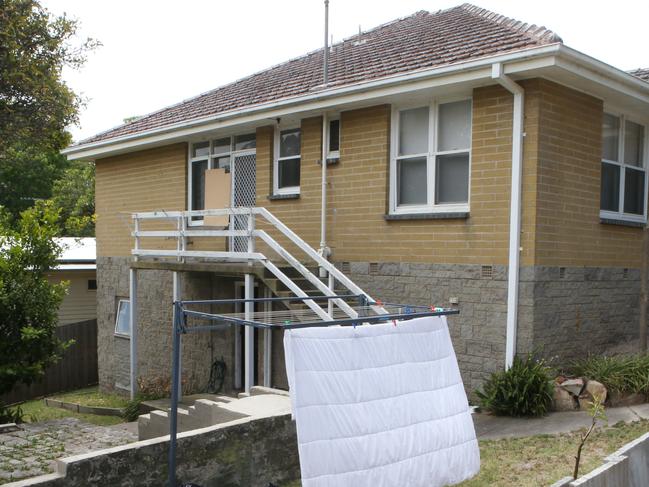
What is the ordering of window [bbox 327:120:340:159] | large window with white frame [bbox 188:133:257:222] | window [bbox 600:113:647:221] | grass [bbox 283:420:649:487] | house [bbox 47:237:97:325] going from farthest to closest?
house [bbox 47:237:97:325], large window with white frame [bbox 188:133:257:222], window [bbox 327:120:340:159], window [bbox 600:113:647:221], grass [bbox 283:420:649:487]

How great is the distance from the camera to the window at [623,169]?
10.6 meters

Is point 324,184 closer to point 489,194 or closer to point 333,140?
point 333,140

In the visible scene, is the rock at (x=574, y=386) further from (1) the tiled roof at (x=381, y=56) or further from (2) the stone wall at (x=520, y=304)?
(1) the tiled roof at (x=381, y=56)

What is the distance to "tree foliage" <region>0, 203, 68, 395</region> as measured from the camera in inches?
448

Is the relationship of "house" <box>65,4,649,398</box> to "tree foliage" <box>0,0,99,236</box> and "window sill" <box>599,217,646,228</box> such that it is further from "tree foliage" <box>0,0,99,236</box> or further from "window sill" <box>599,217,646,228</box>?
"tree foliage" <box>0,0,99,236</box>

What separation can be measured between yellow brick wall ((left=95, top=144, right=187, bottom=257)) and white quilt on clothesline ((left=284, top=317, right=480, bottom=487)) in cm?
979

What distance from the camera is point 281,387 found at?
1191cm

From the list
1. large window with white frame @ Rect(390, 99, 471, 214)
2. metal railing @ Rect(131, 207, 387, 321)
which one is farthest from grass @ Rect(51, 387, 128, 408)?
large window with white frame @ Rect(390, 99, 471, 214)

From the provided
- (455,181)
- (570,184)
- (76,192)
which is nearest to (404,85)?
(455,181)

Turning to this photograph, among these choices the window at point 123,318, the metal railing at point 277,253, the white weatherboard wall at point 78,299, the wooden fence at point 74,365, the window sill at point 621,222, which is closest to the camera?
the metal railing at point 277,253

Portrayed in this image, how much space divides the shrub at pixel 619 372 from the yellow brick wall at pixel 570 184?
143 cm

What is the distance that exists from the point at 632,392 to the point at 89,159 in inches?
524

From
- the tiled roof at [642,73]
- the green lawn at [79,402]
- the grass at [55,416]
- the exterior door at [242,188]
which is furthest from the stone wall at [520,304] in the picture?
the green lawn at [79,402]

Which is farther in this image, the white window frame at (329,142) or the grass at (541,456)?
the white window frame at (329,142)
